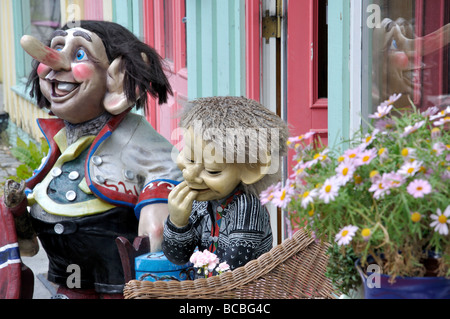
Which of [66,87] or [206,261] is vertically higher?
[66,87]

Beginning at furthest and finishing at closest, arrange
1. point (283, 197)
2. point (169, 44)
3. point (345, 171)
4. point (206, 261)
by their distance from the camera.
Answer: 1. point (169, 44)
2. point (206, 261)
3. point (283, 197)
4. point (345, 171)

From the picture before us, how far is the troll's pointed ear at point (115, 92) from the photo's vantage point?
10.7 feet

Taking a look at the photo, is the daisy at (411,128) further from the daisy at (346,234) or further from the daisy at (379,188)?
the daisy at (346,234)

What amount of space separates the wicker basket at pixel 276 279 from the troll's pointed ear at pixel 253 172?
324mm

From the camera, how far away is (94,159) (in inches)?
127

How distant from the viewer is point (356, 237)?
167 centimetres

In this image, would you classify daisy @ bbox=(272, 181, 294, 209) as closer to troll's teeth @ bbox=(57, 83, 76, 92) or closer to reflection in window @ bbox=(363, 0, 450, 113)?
reflection in window @ bbox=(363, 0, 450, 113)

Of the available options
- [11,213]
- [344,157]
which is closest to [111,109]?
[11,213]

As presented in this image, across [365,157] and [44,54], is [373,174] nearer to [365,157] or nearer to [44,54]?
[365,157]

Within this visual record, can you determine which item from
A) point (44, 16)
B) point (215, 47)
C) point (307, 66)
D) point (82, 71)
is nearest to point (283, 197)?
point (82, 71)

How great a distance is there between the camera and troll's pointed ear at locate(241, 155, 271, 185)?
8.30 ft

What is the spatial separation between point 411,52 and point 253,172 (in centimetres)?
114

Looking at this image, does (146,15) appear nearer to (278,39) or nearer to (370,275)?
(278,39)

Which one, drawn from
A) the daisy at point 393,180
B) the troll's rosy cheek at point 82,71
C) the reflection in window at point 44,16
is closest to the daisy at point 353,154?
the daisy at point 393,180
